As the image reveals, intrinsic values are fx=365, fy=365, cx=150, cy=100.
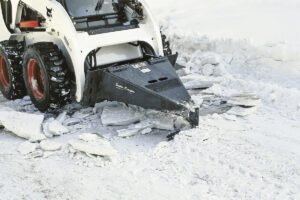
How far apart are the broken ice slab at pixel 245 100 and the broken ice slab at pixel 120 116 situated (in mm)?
1332

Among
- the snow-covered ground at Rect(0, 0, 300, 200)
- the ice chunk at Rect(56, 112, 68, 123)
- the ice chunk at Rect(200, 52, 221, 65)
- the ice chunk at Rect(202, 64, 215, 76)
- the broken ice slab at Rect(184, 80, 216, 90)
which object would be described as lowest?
the snow-covered ground at Rect(0, 0, 300, 200)

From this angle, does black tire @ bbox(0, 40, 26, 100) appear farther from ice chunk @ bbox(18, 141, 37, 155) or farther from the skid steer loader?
ice chunk @ bbox(18, 141, 37, 155)

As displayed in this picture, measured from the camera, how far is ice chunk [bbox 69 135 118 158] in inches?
143

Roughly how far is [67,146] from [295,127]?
107 inches

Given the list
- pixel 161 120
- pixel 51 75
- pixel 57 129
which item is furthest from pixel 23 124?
pixel 161 120

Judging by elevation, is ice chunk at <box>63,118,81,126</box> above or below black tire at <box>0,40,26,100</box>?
below

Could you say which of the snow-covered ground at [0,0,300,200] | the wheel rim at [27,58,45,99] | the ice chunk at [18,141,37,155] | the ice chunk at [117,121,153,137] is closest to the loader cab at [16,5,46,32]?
the wheel rim at [27,58,45,99]

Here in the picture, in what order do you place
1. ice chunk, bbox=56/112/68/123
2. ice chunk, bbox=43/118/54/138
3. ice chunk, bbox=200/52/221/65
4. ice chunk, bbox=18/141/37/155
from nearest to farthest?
ice chunk, bbox=18/141/37/155 → ice chunk, bbox=43/118/54/138 → ice chunk, bbox=56/112/68/123 → ice chunk, bbox=200/52/221/65

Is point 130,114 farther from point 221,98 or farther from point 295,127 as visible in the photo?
point 295,127

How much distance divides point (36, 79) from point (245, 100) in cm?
291

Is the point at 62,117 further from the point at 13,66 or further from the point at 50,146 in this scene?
the point at 13,66

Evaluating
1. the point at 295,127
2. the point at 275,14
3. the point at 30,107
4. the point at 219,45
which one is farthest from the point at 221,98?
the point at 275,14

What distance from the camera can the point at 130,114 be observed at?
15.2ft

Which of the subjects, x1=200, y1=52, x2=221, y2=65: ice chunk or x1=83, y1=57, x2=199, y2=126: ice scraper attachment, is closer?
x1=83, y1=57, x2=199, y2=126: ice scraper attachment
